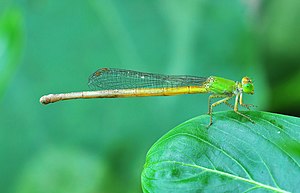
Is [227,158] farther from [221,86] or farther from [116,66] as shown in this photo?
[116,66]

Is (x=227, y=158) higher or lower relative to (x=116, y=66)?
lower

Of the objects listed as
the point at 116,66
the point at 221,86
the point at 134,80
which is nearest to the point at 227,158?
the point at 221,86

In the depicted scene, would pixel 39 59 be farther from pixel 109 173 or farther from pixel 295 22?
pixel 295 22

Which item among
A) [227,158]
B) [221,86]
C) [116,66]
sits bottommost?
[227,158]

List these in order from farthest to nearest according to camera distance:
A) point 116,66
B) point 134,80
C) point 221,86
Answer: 1. point 116,66
2. point 134,80
3. point 221,86

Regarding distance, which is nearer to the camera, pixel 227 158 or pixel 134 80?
pixel 227 158

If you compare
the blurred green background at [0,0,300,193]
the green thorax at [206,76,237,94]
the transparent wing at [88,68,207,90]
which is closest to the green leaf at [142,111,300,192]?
the green thorax at [206,76,237,94]
